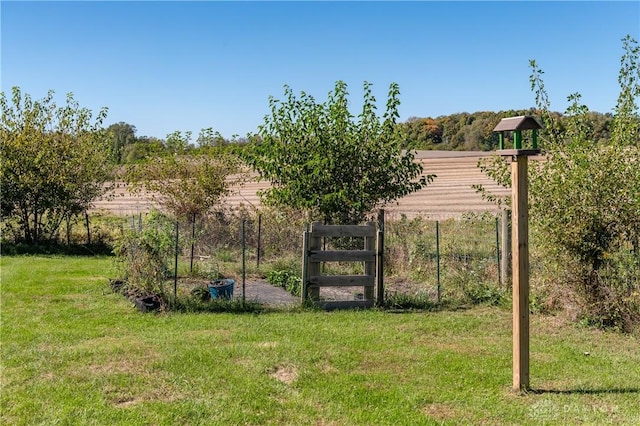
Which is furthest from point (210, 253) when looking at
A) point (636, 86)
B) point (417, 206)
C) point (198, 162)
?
point (417, 206)

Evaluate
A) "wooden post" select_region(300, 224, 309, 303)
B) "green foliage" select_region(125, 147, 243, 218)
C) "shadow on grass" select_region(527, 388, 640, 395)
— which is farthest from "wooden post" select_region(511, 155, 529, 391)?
"green foliage" select_region(125, 147, 243, 218)

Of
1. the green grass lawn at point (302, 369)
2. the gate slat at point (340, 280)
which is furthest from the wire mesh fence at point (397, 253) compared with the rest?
the green grass lawn at point (302, 369)

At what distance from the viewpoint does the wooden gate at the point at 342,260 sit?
28.8 ft

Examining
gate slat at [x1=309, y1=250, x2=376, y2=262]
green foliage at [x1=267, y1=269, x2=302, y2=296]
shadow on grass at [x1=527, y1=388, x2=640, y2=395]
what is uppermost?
gate slat at [x1=309, y1=250, x2=376, y2=262]

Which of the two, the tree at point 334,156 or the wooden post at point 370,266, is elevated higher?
the tree at point 334,156

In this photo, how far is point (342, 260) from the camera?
8.95 meters

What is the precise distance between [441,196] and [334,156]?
2012 cm

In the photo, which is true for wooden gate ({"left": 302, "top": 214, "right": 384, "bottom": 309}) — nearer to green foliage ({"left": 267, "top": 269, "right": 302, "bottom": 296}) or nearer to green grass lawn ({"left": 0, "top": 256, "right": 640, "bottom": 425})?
green grass lawn ({"left": 0, "top": 256, "right": 640, "bottom": 425})

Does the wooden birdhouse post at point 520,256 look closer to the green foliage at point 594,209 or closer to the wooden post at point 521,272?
the wooden post at point 521,272

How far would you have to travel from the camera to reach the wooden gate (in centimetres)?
877

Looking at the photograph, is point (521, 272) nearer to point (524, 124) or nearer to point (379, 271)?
point (524, 124)

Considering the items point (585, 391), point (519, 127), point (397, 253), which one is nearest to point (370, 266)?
point (397, 253)

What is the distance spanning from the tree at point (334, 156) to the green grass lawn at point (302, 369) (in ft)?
11.3

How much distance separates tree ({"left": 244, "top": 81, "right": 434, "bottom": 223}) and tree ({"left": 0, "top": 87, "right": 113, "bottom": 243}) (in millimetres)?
7728
